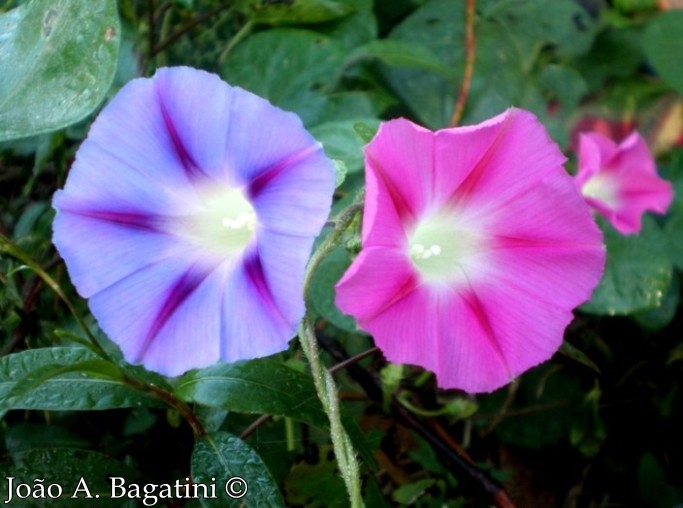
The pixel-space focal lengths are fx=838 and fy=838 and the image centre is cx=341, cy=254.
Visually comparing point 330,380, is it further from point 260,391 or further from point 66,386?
point 66,386

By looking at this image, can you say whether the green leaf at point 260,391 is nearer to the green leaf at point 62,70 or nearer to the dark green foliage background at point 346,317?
the dark green foliage background at point 346,317

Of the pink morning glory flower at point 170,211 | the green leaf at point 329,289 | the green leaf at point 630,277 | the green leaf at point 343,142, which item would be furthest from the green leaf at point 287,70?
the pink morning glory flower at point 170,211

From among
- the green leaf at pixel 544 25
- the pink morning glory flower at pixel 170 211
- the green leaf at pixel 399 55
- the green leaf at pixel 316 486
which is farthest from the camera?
the green leaf at pixel 544 25

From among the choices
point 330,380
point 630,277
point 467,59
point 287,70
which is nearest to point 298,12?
point 287,70

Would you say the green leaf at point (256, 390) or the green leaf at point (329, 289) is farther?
the green leaf at point (329, 289)

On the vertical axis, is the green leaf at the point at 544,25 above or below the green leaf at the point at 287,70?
below

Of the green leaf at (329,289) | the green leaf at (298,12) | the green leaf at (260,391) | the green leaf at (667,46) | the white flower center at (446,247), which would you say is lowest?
the green leaf at (667,46)

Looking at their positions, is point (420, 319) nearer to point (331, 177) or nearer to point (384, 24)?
point (331, 177)
